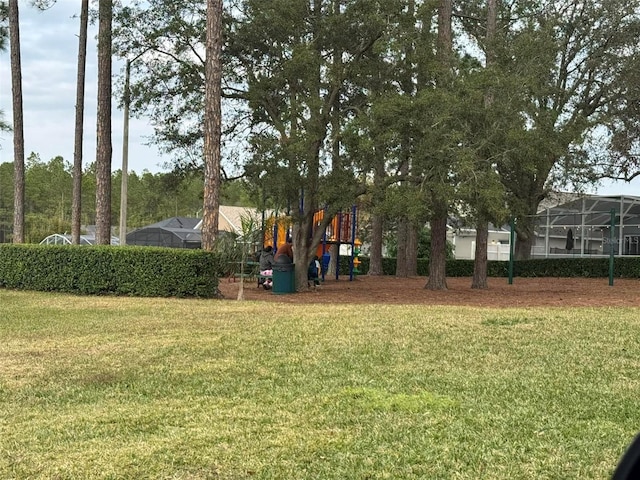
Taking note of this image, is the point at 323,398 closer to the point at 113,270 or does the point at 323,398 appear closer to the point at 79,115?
the point at 113,270

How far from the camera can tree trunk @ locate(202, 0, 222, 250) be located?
15.0 m

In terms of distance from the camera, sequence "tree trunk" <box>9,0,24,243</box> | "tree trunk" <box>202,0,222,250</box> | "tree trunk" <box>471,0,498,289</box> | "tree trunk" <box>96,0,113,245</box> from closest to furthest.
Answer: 1. "tree trunk" <box>202,0,222,250</box>
2. "tree trunk" <box>471,0,498,289</box>
3. "tree trunk" <box>96,0,113,245</box>
4. "tree trunk" <box>9,0,24,243</box>

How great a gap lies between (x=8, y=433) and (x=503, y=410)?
3.07 metres

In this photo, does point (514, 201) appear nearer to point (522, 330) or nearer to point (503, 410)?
point (522, 330)

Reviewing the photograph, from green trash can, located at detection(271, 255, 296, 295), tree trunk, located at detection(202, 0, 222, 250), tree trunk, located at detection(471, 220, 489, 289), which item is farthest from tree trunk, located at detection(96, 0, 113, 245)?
tree trunk, located at detection(471, 220, 489, 289)

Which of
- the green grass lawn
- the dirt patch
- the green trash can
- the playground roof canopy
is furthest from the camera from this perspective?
the playground roof canopy

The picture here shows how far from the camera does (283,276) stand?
15961 mm

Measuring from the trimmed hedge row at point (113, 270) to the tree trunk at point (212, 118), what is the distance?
934mm

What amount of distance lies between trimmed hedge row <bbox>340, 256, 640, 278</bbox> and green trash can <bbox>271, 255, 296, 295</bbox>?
1083 centimetres

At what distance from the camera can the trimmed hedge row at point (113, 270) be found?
14359mm

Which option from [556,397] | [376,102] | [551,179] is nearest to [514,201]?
[376,102]

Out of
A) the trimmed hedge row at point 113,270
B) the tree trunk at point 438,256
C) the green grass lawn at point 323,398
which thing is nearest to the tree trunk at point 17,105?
the trimmed hedge row at point 113,270

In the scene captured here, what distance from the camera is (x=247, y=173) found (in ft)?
52.6

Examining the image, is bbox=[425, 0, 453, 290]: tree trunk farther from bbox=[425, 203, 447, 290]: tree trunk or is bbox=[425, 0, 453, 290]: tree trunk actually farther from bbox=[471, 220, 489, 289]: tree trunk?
bbox=[471, 220, 489, 289]: tree trunk
